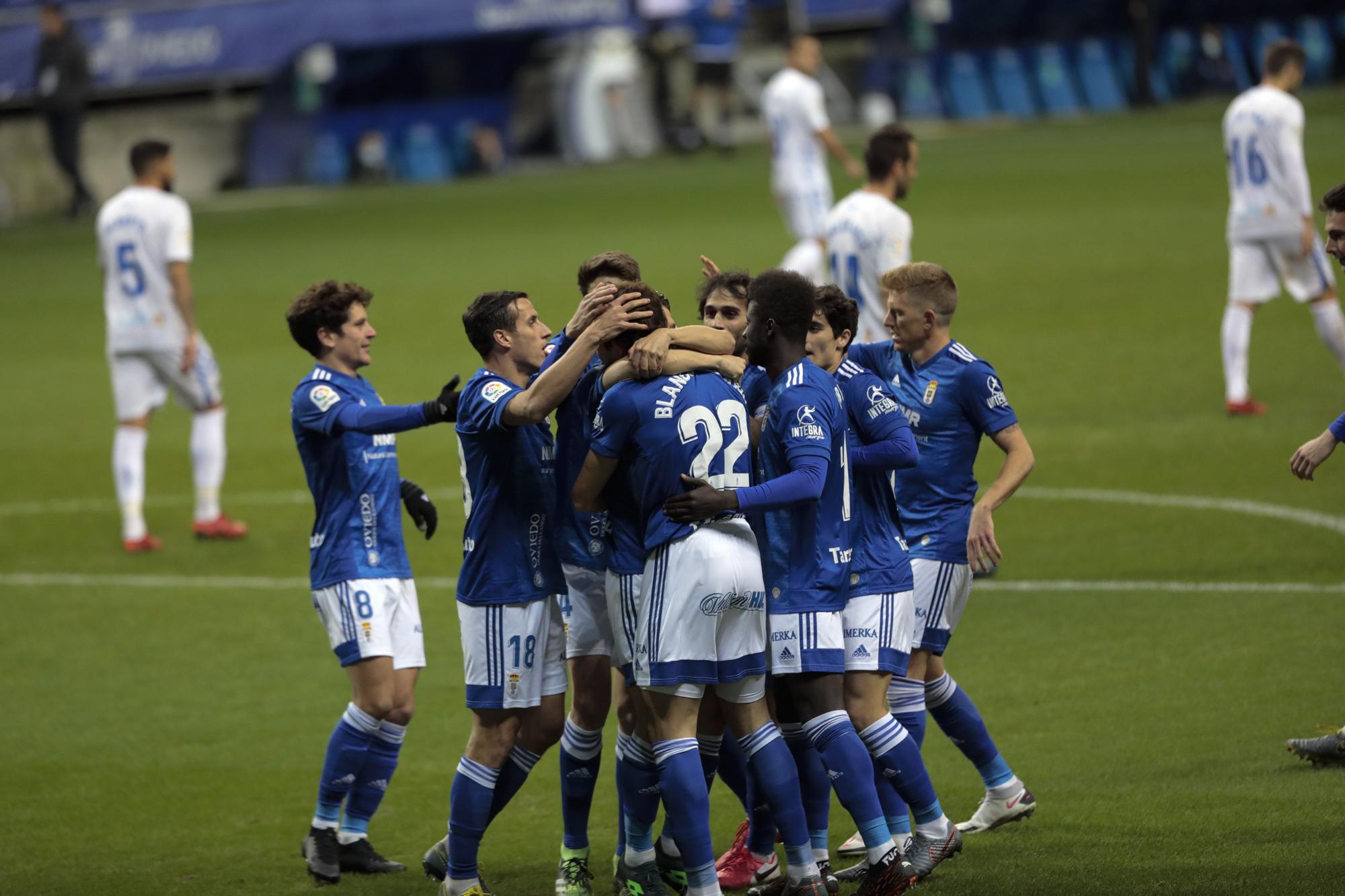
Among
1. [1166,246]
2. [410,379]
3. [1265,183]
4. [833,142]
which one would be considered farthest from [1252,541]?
[1166,246]

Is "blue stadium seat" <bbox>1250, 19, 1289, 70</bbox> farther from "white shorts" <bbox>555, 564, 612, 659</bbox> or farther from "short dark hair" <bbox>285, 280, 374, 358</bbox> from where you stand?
"white shorts" <bbox>555, 564, 612, 659</bbox>

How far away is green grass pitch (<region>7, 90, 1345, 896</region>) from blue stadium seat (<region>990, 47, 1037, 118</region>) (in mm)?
18088

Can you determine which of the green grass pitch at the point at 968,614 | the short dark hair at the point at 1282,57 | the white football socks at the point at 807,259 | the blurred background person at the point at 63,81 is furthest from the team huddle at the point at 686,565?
the blurred background person at the point at 63,81

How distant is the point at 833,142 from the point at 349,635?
9.68m

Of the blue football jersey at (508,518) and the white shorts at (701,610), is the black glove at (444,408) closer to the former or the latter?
the blue football jersey at (508,518)

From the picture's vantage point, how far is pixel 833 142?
580 inches

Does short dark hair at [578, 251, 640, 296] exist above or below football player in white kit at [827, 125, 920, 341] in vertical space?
below

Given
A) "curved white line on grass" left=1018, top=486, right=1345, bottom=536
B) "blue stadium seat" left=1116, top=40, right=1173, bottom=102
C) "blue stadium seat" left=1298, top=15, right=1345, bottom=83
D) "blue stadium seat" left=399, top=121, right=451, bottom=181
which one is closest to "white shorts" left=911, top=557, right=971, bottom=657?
"curved white line on grass" left=1018, top=486, right=1345, bottom=536

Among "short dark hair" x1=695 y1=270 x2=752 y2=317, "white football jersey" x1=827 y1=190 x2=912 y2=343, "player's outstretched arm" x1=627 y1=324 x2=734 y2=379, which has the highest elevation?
"white football jersey" x1=827 y1=190 x2=912 y2=343

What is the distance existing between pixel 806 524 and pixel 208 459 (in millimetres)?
6878

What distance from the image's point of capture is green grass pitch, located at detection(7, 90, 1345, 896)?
6098 mm

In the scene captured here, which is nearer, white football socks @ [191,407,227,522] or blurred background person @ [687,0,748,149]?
white football socks @ [191,407,227,522]

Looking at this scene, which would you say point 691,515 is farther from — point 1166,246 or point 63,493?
point 1166,246

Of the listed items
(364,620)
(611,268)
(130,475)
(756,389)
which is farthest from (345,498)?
(130,475)
